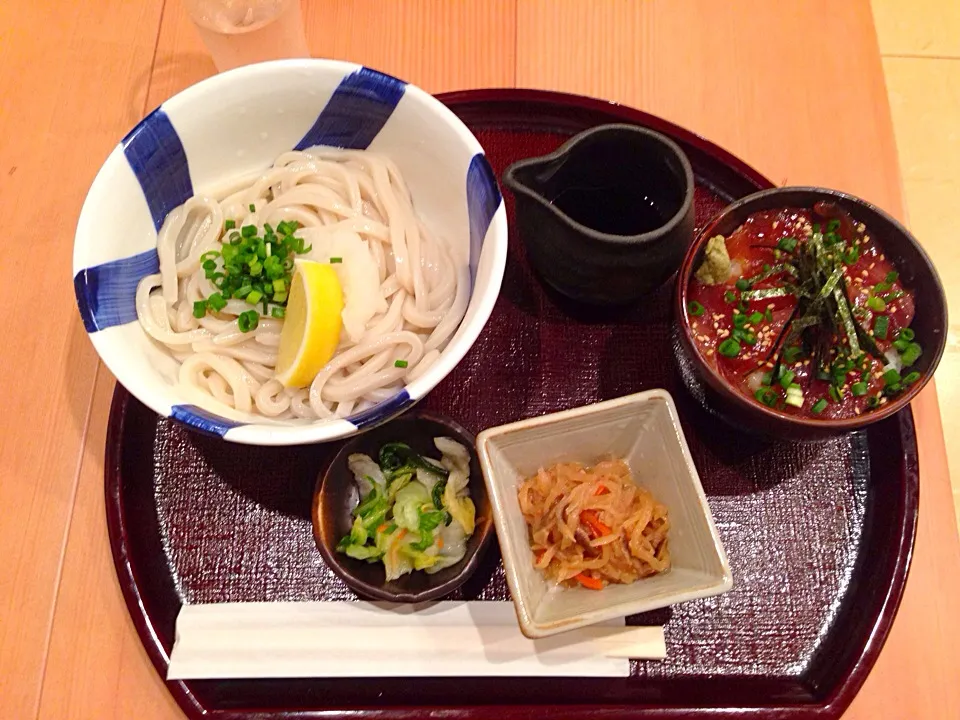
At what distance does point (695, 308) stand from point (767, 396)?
0.67 ft

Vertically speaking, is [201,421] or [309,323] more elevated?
[309,323]

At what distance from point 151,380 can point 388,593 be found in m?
0.54

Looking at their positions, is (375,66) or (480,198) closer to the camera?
(480,198)

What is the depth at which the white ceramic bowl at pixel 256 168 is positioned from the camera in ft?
3.57

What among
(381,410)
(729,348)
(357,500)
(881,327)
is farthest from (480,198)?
(881,327)

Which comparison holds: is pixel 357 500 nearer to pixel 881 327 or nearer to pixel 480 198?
pixel 480 198

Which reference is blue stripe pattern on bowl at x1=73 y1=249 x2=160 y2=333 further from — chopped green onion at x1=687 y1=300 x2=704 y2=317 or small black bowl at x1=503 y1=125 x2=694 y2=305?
chopped green onion at x1=687 y1=300 x2=704 y2=317

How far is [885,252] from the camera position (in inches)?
50.5

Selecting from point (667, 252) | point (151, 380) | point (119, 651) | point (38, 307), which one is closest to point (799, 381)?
point (667, 252)

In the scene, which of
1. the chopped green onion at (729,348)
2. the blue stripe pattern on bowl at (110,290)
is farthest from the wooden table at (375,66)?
the chopped green onion at (729,348)

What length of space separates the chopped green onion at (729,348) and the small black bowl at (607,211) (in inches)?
6.5

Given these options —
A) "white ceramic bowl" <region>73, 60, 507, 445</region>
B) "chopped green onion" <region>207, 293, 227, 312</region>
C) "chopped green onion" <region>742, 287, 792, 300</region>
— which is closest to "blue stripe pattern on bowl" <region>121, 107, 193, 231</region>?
"white ceramic bowl" <region>73, 60, 507, 445</region>

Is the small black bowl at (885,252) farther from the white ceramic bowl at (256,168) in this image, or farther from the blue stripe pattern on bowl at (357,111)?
the blue stripe pattern on bowl at (357,111)

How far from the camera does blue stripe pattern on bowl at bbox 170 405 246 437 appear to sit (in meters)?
1.06
